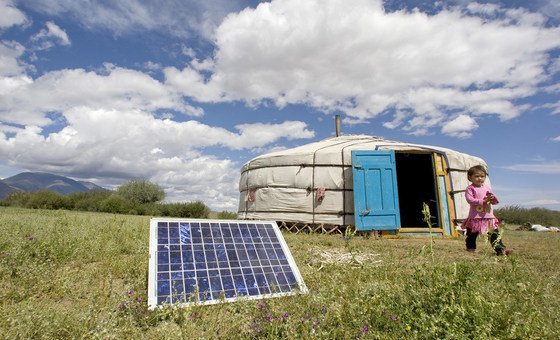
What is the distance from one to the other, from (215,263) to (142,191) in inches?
1189

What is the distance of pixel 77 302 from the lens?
301 centimetres

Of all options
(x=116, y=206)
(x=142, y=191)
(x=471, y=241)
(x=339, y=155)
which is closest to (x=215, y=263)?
(x=471, y=241)

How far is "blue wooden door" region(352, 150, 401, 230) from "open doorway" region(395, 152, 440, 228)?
3.35 m

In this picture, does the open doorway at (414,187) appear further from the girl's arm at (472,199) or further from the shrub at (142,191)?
the shrub at (142,191)

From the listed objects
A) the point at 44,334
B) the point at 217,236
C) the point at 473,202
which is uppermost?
the point at 473,202

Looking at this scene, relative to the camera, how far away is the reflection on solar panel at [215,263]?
289cm

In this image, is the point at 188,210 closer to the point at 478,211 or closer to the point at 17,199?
the point at 17,199

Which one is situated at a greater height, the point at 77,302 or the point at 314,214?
the point at 314,214

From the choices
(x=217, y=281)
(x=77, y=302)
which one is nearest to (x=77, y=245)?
(x=77, y=302)

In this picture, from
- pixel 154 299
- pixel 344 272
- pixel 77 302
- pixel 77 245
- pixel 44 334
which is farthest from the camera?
pixel 77 245

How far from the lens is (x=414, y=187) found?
43.9ft

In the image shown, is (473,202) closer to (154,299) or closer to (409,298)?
(409,298)

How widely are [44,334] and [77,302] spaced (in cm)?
91

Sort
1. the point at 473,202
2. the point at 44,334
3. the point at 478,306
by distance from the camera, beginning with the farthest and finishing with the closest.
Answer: the point at 473,202
the point at 478,306
the point at 44,334
